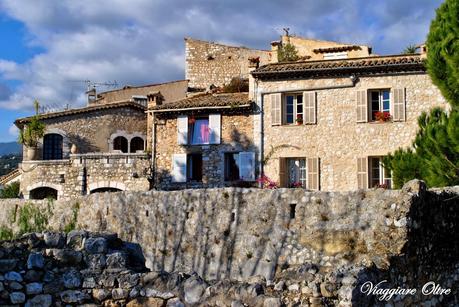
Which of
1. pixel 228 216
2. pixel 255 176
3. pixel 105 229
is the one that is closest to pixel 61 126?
pixel 255 176

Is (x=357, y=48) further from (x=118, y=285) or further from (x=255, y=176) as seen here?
(x=118, y=285)

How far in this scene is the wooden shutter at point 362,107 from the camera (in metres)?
22.2

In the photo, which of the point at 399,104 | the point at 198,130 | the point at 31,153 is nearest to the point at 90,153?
the point at 31,153

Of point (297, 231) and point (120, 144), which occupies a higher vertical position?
point (120, 144)

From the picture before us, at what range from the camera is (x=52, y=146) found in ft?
96.9

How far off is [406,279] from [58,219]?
10391 mm

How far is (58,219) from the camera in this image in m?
15.8

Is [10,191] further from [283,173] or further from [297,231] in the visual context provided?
[297,231]

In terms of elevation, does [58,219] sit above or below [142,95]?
below

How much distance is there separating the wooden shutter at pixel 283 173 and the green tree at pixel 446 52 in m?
10.3

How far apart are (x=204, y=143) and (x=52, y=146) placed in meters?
9.92

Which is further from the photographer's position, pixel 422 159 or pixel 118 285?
pixel 422 159

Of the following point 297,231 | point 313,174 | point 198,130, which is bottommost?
point 297,231

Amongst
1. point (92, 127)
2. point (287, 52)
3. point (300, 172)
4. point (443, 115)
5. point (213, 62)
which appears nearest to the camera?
point (443, 115)
